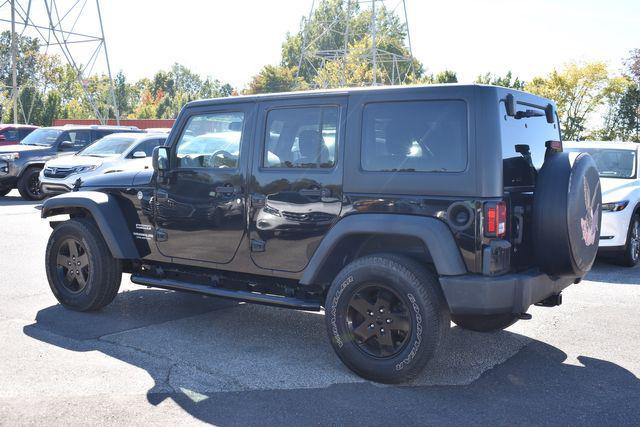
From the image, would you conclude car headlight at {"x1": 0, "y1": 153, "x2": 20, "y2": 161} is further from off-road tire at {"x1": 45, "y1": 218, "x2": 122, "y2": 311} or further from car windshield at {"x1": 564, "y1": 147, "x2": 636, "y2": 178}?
car windshield at {"x1": 564, "y1": 147, "x2": 636, "y2": 178}

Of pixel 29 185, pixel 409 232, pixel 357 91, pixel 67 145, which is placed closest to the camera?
pixel 409 232

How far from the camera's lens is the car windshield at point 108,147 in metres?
15.6

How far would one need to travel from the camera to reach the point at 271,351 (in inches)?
210

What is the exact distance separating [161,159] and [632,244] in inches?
243

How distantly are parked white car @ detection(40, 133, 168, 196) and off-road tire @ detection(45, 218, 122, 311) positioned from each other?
8.01 meters

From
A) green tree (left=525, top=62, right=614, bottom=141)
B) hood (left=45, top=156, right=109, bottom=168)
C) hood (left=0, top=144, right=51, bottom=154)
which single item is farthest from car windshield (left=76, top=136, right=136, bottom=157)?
green tree (left=525, top=62, right=614, bottom=141)

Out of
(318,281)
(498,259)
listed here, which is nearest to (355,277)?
(318,281)

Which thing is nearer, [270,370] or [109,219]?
[270,370]

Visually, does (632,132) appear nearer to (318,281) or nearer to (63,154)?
(63,154)

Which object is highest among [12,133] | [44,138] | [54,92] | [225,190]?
[54,92]

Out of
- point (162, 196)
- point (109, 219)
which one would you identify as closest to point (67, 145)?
point (109, 219)

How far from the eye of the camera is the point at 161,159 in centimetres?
589

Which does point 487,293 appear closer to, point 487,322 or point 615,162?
point 487,322

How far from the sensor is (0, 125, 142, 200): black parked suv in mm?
16766
